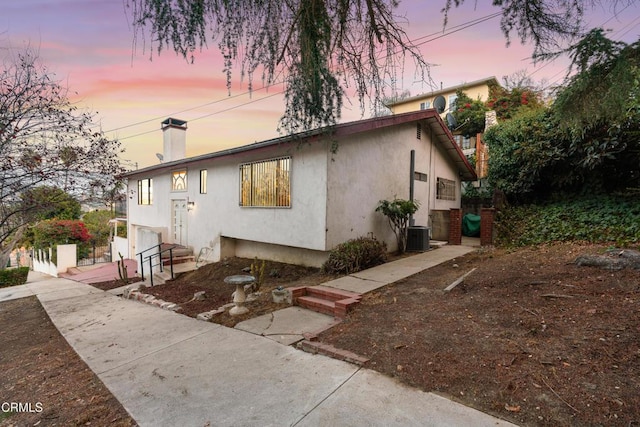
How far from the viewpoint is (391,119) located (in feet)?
27.9

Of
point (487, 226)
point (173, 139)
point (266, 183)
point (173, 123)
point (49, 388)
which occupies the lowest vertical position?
point (49, 388)

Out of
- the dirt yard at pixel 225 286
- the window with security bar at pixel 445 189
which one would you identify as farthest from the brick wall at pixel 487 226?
the dirt yard at pixel 225 286

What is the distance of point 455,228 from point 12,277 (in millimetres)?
19630

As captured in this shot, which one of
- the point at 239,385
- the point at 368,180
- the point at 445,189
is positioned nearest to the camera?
the point at 239,385

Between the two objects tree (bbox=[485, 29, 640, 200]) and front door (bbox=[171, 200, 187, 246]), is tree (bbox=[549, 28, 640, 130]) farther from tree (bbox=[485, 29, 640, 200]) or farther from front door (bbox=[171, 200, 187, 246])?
front door (bbox=[171, 200, 187, 246])

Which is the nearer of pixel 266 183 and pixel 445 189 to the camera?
pixel 266 183

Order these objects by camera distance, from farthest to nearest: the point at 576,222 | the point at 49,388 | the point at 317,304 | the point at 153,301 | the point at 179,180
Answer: the point at 179,180
the point at 576,222
the point at 153,301
the point at 317,304
the point at 49,388

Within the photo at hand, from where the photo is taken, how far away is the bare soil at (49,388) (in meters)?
2.82

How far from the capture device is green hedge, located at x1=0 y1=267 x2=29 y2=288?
529 inches

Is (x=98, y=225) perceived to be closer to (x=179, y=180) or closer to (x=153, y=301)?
(x=179, y=180)

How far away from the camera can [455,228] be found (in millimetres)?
11438

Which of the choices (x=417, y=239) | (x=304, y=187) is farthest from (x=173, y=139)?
(x=417, y=239)

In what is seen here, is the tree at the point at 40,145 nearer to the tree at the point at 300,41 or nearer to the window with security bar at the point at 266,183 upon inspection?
the window with security bar at the point at 266,183

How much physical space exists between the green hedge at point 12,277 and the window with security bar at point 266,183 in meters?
12.7
